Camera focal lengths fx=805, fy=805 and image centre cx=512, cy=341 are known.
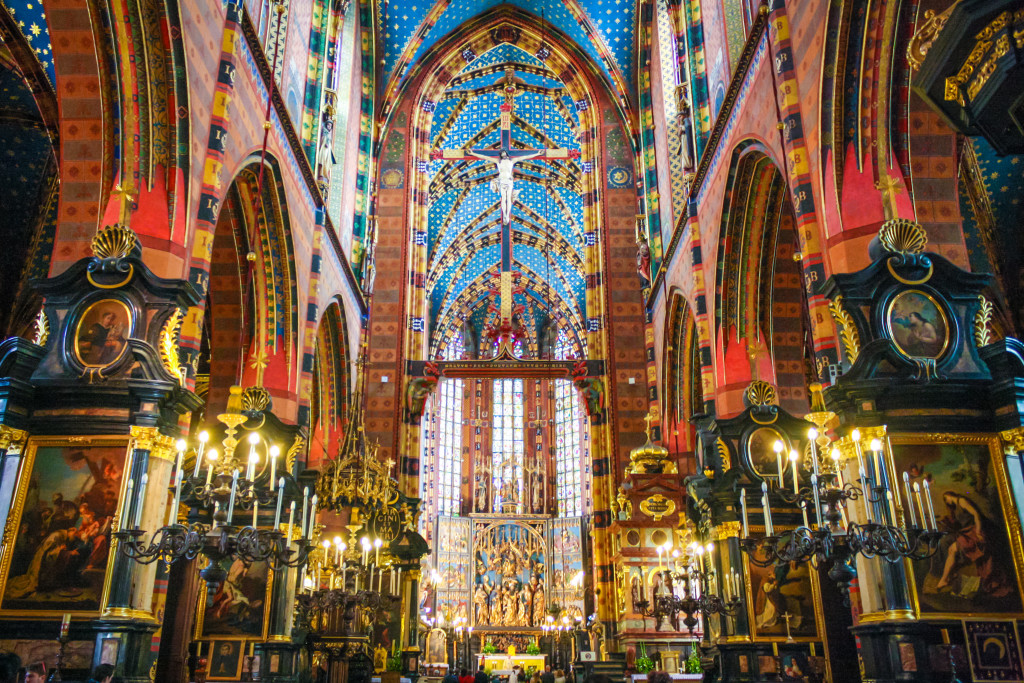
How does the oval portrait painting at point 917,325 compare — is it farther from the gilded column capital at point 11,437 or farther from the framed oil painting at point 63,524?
the gilded column capital at point 11,437

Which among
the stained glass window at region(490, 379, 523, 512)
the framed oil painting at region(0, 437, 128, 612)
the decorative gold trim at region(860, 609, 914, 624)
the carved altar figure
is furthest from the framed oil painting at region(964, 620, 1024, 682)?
the stained glass window at region(490, 379, 523, 512)

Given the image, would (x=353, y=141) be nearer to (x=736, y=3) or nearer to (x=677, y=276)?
(x=677, y=276)

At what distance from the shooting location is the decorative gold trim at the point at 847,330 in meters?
8.67

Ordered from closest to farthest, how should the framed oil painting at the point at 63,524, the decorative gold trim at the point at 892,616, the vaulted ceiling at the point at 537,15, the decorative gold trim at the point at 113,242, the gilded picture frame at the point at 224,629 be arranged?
the decorative gold trim at the point at 892,616, the framed oil painting at the point at 63,524, the decorative gold trim at the point at 113,242, the gilded picture frame at the point at 224,629, the vaulted ceiling at the point at 537,15

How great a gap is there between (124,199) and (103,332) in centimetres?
166

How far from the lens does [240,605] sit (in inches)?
484

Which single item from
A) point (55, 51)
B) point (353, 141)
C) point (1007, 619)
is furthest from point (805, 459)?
point (353, 141)

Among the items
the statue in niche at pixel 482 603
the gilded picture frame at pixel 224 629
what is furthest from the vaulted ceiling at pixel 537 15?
the statue in niche at pixel 482 603

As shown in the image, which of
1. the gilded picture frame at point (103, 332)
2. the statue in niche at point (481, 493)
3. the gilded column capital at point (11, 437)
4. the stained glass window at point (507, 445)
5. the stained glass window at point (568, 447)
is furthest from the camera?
the stained glass window at point (568, 447)

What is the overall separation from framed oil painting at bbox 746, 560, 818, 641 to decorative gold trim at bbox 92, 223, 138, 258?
9.87 m

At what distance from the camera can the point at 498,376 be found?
23516mm

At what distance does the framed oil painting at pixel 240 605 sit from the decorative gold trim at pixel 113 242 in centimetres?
537

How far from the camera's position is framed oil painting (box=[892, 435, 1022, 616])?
7691mm

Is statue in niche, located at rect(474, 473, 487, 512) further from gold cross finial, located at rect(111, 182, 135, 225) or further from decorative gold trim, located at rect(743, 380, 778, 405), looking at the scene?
gold cross finial, located at rect(111, 182, 135, 225)
